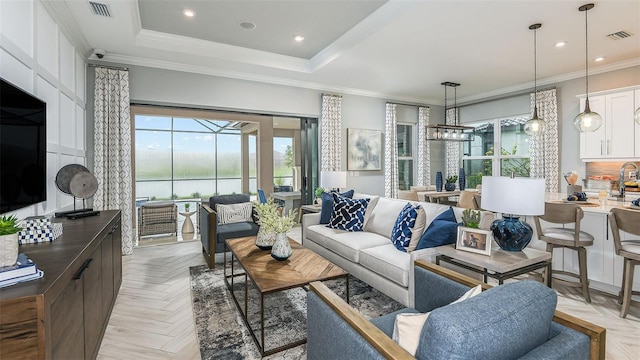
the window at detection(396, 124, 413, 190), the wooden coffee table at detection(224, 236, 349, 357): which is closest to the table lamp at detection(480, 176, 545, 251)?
the wooden coffee table at detection(224, 236, 349, 357)

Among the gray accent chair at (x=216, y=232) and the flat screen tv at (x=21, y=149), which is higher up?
the flat screen tv at (x=21, y=149)

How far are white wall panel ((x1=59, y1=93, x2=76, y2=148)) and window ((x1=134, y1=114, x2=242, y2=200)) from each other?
4071mm

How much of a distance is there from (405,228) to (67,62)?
4.08 meters

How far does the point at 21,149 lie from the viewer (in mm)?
2061

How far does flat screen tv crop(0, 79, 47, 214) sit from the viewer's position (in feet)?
6.12

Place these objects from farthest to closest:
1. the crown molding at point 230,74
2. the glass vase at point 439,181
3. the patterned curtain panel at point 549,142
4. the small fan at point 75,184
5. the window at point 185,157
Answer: the window at point 185,157 < the glass vase at point 439,181 < the patterned curtain panel at point 549,142 < the crown molding at point 230,74 < the small fan at point 75,184

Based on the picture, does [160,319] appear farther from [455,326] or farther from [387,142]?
[387,142]

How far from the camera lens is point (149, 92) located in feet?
15.3

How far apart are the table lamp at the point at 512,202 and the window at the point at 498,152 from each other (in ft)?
15.6

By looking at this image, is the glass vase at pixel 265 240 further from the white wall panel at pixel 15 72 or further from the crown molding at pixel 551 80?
the crown molding at pixel 551 80

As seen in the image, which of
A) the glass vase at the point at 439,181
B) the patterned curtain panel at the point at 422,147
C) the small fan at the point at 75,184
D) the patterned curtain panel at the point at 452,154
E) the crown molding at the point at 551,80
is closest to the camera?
the small fan at the point at 75,184

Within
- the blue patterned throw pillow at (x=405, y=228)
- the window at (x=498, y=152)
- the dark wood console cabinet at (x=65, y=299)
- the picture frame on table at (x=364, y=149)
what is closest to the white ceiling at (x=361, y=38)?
the window at (x=498, y=152)

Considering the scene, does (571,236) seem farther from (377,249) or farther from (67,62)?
(67,62)

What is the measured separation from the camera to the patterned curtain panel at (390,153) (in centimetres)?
681
